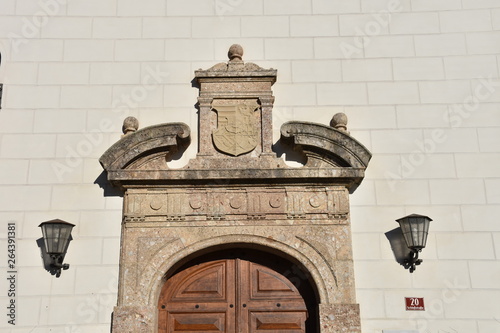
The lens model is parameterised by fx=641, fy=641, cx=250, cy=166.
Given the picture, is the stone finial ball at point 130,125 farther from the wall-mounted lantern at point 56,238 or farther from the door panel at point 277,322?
the door panel at point 277,322

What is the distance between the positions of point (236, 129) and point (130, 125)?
1.16 meters

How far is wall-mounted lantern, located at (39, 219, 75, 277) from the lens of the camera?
6.46m

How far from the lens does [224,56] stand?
7.47m

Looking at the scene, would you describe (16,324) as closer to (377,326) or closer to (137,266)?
(137,266)

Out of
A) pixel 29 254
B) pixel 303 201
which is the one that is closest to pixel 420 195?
pixel 303 201

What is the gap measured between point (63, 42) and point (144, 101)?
49.5 inches

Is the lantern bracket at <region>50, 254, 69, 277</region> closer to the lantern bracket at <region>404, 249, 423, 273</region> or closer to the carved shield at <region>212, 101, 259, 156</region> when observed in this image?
the carved shield at <region>212, 101, 259, 156</region>

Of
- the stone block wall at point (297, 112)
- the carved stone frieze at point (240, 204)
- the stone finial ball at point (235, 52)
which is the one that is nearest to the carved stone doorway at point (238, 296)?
the carved stone frieze at point (240, 204)

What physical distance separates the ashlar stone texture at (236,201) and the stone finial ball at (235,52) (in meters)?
0.69

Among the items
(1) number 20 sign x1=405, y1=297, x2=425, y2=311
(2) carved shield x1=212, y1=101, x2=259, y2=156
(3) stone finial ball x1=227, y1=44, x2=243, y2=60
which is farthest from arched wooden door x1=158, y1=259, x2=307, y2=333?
(3) stone finial ball x1=227, y1=44, x2=243, y2=60

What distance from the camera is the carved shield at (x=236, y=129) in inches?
273

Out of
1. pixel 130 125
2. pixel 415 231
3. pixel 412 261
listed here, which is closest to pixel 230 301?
pixel 412 261

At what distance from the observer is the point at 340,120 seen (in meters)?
6.95

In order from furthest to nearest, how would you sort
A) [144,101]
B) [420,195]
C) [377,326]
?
[144,101]
[420,195]
[377,326]
